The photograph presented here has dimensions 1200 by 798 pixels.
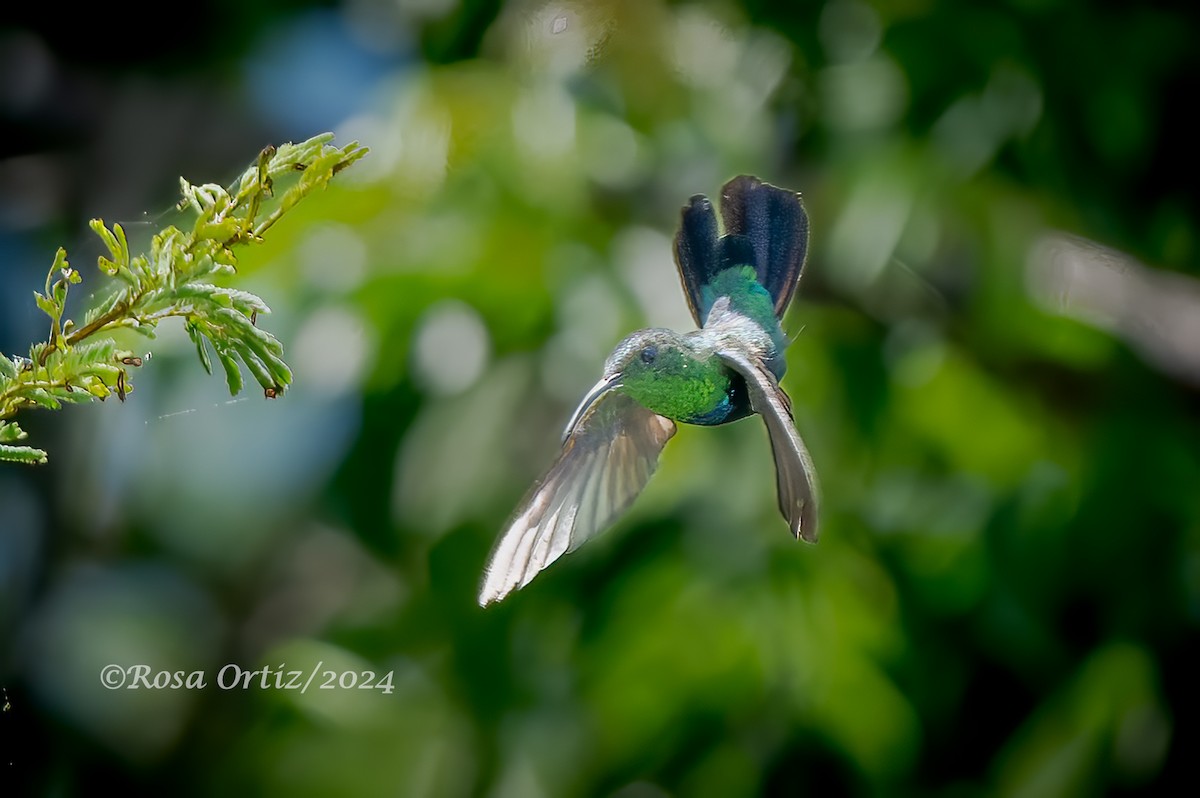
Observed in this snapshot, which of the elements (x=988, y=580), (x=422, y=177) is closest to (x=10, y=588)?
(x=422, y=177)

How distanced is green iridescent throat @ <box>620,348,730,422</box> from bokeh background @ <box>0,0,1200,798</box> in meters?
0.67

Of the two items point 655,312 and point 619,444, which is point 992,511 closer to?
point 655,312

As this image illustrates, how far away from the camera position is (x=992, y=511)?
140cm

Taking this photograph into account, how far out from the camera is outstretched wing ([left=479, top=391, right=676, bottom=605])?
0.28 metres

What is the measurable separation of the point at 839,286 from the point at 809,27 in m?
0.37

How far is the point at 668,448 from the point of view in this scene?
1.13m

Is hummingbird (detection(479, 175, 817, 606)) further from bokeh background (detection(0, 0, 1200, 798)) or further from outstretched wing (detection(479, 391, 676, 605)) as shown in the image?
bokeh background (detection(0, 0, 1200, 798))

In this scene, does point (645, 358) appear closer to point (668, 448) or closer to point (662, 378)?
point (662, 378)

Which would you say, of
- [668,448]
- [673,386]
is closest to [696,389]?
[673,386]

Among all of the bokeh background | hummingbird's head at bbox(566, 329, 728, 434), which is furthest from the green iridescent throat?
the bokeh background

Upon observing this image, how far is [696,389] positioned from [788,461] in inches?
3.9

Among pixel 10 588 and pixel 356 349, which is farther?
pixel 10 588

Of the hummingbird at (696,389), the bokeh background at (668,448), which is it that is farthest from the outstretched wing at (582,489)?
the bokeh background at (668,448)

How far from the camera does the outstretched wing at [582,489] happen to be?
10.9 inches
